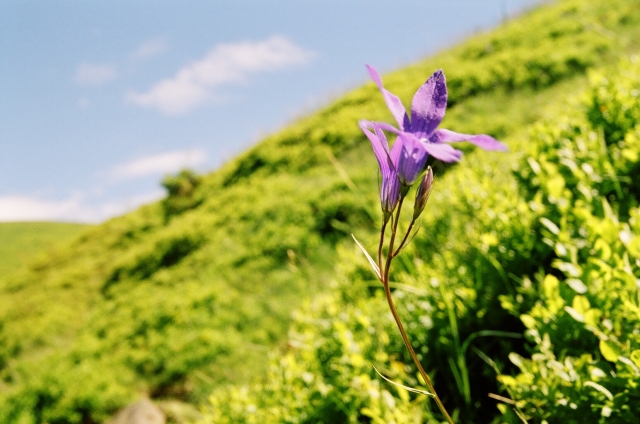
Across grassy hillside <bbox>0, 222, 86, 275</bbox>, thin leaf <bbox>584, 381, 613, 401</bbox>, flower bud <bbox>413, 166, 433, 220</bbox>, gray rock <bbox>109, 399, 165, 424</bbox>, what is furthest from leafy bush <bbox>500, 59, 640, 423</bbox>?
grassy hillside <bbox>0, 222, 86, 275</bbox>

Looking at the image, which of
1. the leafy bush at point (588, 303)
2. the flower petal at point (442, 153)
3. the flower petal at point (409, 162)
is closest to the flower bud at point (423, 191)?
the flower petal at point (409, 162)

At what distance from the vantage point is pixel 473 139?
70 centimetres

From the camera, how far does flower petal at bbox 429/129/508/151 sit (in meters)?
0.69

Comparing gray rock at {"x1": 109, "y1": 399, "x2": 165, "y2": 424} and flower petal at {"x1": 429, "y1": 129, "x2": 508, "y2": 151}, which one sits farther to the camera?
gray rock at {"x1": 109, "y1": 399, "x2": 165, "y2": 424}

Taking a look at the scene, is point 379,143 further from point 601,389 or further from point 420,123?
point 601,389

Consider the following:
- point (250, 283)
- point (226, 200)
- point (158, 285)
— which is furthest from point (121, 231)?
point (250, 283)

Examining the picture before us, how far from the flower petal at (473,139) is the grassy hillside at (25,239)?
55.0ft

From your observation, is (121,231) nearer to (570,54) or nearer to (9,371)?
(9,371)

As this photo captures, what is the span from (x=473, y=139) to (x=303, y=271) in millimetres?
5447

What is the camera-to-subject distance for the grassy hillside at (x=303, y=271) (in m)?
2.28

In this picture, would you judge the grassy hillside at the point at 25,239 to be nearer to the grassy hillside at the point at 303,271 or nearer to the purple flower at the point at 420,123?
the grassy hillside at the point at 303,271

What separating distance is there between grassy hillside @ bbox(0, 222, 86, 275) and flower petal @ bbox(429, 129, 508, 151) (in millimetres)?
16769

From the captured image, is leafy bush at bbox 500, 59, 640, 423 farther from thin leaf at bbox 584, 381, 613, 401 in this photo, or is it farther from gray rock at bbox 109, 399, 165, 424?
gray rock at bbox 109, 399, 165, 424

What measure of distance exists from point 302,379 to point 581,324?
4.33 feet
